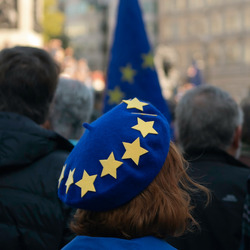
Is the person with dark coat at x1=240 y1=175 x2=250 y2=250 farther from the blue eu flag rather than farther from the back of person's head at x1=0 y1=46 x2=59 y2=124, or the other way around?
the blue eu flag

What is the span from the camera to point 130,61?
12.0 feet

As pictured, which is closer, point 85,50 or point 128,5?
point 128,5

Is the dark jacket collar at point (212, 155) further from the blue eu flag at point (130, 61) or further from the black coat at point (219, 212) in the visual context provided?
the blue eu flag at point (130, 61)

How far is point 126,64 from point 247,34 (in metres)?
46.9

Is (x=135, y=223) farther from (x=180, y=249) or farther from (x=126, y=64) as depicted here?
(x=126, y=64)

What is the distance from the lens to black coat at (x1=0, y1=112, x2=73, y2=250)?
1.70m

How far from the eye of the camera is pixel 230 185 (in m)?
2.09

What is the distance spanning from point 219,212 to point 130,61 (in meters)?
1.88

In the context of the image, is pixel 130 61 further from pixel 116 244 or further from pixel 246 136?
pixel 116 244

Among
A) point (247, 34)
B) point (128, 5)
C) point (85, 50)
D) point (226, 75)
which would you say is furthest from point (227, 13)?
point (128, 5)

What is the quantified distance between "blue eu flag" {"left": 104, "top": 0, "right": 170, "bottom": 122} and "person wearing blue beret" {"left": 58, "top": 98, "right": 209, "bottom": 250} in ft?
7.44

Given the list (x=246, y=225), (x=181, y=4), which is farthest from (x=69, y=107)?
(x=181, y=4)

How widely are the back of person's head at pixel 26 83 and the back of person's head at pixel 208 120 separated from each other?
729mm

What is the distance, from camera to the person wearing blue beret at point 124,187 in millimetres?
1261
